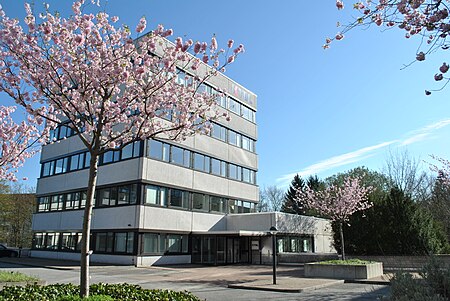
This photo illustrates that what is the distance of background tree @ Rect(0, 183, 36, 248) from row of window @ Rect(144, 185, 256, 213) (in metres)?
26.6

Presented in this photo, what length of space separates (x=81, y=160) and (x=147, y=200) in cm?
952

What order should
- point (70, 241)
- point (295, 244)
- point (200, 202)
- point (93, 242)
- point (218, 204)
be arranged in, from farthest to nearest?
point (295, 244)
point (218, 204)
point (200, 202)
point (70, 241)
point (93, 242)

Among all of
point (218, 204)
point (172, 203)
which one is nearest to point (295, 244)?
point (218, 204)

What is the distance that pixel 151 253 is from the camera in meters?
28.1

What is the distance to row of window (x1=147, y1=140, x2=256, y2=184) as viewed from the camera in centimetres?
2977

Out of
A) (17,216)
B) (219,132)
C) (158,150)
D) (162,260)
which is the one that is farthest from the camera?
(17,216)

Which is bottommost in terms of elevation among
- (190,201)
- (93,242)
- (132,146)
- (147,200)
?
(93,242)

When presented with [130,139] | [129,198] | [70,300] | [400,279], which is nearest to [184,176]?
[129,198]

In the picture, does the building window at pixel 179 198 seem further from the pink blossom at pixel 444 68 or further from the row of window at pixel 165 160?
the pink blossom at pixel 444 68

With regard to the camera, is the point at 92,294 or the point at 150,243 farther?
the point at 150,243

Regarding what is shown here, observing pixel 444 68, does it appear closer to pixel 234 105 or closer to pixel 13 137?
pixel 13 137

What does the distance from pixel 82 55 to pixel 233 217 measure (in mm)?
28176

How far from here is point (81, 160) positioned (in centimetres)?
3428

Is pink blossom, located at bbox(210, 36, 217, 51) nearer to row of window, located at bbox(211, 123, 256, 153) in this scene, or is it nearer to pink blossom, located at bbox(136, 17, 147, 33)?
pink blossom, located at bbox(136, 17, 147, 33)
